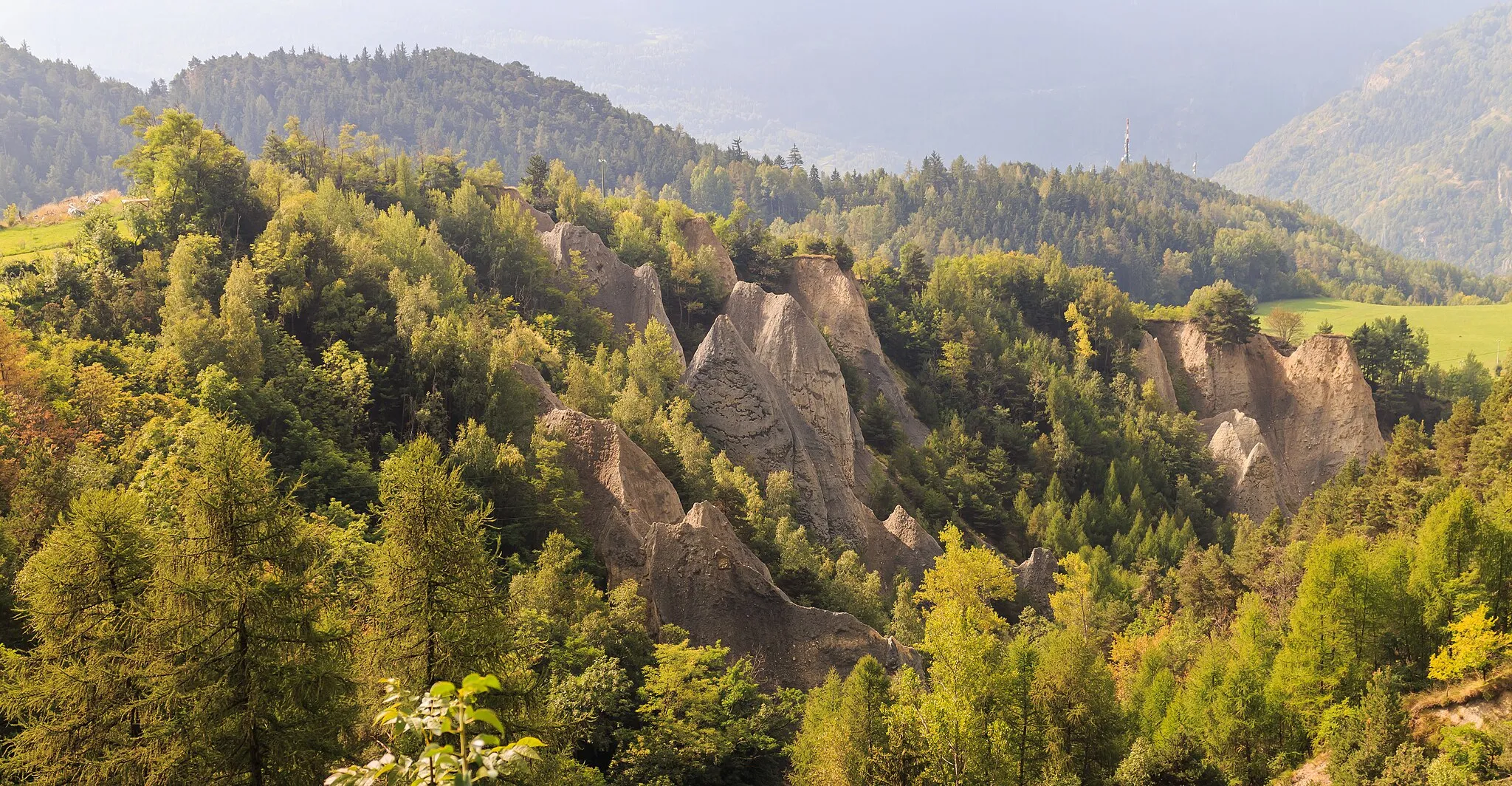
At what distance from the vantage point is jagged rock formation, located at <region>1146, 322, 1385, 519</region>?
8731 centimetres

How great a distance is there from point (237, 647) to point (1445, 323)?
6069 inches

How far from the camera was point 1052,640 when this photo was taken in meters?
40.3

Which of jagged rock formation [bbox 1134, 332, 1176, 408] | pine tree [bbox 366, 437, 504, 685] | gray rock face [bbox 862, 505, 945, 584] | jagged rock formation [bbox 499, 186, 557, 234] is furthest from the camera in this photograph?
jagged rock formation [bbox 1134, 332, 1176, 408]

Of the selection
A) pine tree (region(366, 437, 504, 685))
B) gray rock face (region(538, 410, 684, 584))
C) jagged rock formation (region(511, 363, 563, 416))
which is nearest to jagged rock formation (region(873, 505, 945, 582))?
gray rock face (region(538, 410, 684, 584))

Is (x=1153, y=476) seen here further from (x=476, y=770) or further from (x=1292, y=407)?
(x=476, y=770)

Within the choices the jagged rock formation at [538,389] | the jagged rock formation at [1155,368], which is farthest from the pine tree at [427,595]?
the jagged rock formation at [1155,368]

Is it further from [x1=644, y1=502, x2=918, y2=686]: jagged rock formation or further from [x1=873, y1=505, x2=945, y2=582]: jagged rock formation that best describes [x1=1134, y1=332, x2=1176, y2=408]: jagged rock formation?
[x1=644, y1=502, x2=918, y2=686]: jagged rock formation

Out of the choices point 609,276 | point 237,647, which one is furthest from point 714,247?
point 237,647

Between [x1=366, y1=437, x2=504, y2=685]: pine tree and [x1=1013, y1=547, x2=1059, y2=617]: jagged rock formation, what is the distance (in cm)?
4453

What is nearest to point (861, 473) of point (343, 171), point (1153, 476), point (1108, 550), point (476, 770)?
point (1108, 550)

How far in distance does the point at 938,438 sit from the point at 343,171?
4836cm

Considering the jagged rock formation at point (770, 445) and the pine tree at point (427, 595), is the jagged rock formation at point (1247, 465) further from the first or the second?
the pine tree at point (427, 595)

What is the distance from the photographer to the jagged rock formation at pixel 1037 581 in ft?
203

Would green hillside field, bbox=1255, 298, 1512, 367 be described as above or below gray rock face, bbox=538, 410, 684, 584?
above
